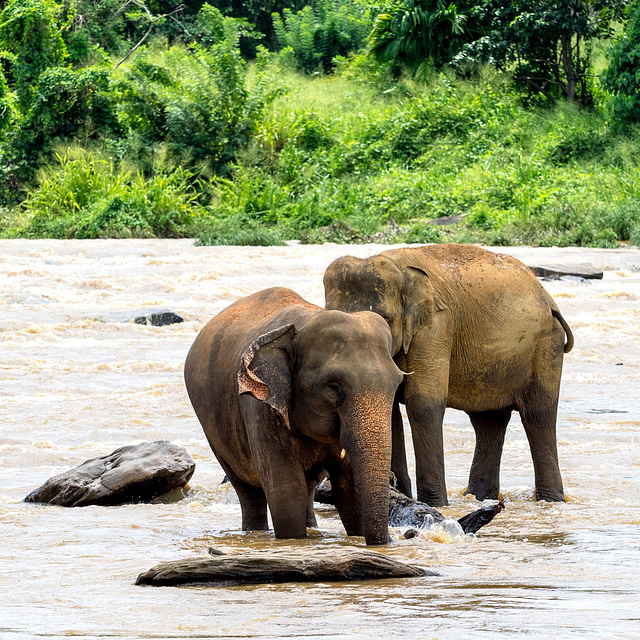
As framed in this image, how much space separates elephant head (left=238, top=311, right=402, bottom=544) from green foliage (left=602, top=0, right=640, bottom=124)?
76.9ft

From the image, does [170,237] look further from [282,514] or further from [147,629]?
[147,629]

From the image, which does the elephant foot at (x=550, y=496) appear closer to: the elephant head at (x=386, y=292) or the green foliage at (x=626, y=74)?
the elephant head at (x=386, y=292)

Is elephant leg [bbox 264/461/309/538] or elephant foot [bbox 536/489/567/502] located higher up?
elephant leg [bbox 264/461/309/538]

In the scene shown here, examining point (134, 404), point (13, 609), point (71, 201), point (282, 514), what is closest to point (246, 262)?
point (71, 201)

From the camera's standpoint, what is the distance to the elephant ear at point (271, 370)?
504 centimetres

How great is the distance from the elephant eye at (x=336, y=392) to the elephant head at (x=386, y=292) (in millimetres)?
1638

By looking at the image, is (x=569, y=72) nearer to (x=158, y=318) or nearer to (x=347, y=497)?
(x=158, y=318)

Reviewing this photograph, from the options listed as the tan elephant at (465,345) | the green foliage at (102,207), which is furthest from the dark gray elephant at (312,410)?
the green foliage at (102,207)

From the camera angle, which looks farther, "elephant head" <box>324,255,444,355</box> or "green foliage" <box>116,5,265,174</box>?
"green foliage" <box>116,5,265,174</box>

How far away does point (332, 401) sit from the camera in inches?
194

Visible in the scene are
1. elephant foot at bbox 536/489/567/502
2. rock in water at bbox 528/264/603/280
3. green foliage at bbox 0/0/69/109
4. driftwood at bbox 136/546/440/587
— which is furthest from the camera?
green foliage at bbox 0/0/69/109

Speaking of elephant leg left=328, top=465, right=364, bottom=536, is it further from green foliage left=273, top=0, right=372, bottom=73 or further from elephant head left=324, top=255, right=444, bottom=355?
green foliage left=273, top=0, right=372, bottom=73

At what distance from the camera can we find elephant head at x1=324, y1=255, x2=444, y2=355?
6566mm

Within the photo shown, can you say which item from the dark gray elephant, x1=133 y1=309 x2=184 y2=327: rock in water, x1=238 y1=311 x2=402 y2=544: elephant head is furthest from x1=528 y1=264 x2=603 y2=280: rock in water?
x1=238 y1=311 x2=402 y2=544: elephant head
